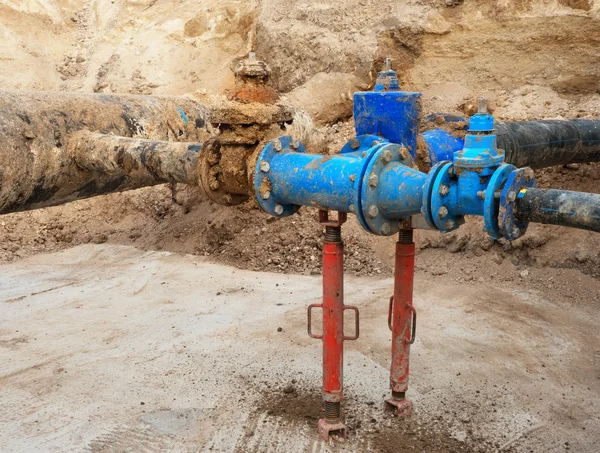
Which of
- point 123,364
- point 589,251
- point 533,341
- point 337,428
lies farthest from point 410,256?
point 589,251

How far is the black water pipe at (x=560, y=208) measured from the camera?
1.89 metres

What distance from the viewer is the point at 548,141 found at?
3320 mm

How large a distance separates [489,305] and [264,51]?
383 cm

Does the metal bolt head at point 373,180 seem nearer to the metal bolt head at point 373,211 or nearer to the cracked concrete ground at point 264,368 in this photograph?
the metal bolt head at point 373,211

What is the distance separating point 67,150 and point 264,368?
1.72m

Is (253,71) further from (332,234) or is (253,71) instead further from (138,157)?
(138,157)

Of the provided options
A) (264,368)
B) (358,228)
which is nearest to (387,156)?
(264,368)

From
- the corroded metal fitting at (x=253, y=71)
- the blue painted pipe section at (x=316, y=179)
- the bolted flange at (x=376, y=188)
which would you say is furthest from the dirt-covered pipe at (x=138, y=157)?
the bolted flange at (x=376, y=188)

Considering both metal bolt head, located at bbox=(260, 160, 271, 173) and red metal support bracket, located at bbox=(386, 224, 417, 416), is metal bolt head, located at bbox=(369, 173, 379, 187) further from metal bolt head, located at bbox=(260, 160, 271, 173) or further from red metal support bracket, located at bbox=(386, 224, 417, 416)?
red metal support bracket, located at bbox=(386, 224, 417, 416)

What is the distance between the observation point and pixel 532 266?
15.8 feet

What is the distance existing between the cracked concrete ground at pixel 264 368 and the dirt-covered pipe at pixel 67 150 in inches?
38.6

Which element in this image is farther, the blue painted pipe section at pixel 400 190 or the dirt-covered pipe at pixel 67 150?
the dirt-covered pipe at pixel 67 150

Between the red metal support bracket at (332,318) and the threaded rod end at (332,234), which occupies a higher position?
the threaded rod end at (332,234)

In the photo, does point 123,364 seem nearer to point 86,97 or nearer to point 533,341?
point 86,97
